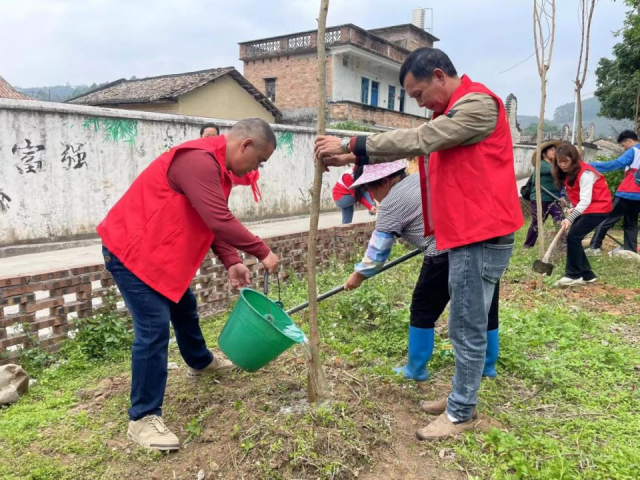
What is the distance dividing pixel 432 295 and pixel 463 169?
0.89 metres

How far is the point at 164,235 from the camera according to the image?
2391 mm

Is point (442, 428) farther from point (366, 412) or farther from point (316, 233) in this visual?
point (316, 233)

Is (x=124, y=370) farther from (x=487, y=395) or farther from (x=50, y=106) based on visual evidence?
(x=50, y=106)

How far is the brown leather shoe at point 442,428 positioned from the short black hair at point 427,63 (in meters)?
1.65

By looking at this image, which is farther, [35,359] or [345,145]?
[35,359]

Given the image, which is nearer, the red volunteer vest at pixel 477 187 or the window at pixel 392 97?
the red volunteer vest at pixel 477 187

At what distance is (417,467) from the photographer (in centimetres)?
228

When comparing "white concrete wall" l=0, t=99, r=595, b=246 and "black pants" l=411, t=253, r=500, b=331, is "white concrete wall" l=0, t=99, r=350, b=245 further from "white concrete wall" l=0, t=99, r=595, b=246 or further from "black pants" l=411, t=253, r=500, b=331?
"black pants" l=411, t=253, r=500, b=331

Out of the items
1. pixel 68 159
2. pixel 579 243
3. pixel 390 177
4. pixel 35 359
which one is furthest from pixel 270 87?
pixel 390 177

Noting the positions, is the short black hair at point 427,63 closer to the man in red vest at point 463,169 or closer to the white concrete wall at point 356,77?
the man in red vest at point 463,169

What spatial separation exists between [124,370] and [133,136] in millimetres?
6346

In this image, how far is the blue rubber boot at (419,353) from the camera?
Result: 2.90 metres

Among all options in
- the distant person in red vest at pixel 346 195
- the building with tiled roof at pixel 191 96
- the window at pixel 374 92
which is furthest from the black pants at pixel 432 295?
the window at pixel 374 92

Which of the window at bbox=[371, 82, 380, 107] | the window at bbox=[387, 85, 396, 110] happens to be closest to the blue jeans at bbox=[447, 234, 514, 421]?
the window at bbox=[371, 82, 380, 107]
